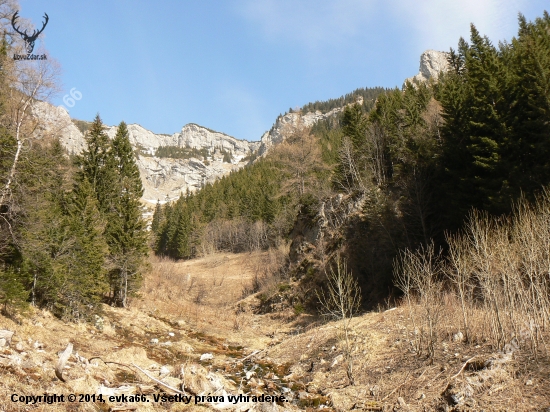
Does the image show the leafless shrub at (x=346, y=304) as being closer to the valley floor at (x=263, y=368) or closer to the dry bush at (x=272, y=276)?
the valley floor at (x=263, y=368)

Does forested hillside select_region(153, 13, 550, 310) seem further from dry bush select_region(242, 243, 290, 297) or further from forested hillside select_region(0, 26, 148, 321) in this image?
forested hillside select_region(0, 26, 148, 321)

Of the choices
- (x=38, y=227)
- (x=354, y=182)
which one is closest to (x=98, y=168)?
(x=38, y=227)

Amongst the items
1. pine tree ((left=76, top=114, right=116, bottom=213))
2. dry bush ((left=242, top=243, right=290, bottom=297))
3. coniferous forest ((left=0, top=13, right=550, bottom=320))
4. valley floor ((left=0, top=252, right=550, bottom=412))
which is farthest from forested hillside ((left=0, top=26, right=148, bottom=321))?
dry bush ((left=242, top=243, right=290, bottom=297))

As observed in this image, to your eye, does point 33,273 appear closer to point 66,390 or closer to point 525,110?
point 66,390

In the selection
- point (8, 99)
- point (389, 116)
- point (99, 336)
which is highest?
point (389, 116)

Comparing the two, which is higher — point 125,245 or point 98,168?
point 98,168

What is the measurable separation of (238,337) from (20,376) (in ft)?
52.6

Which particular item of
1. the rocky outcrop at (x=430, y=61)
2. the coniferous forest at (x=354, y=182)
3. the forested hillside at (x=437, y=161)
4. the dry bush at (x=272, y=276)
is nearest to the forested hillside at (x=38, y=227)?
the coniferous forest at (x=354, y=182)

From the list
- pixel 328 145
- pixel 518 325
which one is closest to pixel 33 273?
pixel 518 325

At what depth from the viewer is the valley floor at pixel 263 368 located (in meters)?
7.97

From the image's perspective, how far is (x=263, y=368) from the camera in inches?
589

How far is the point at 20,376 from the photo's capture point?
24.3 ft

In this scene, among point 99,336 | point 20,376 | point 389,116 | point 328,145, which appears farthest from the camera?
point 328,145

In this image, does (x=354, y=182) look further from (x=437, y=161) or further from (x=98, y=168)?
(x=98, y=168)
